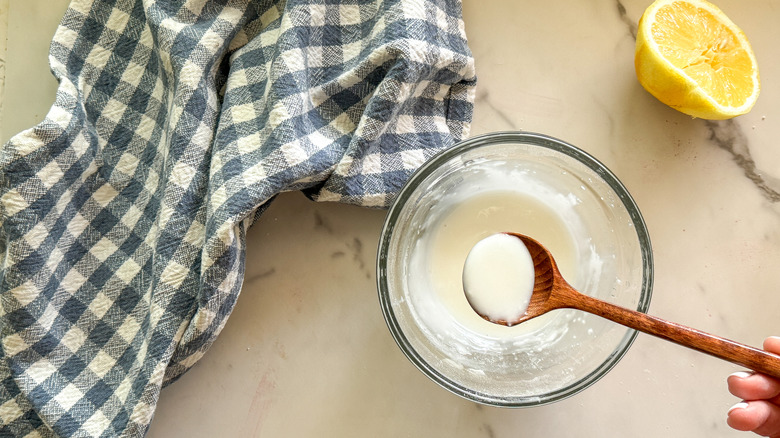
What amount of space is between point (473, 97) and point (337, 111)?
0.20m

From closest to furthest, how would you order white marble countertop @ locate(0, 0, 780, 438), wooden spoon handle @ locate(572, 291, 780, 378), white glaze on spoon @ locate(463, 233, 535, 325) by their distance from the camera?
wooden spoon handle @ locate(572, 291, 780, 378) → white glaze on spoon @ locate(463, 233, 535, 325) → white marble countertop @ locate(0, 0, 780, 438)

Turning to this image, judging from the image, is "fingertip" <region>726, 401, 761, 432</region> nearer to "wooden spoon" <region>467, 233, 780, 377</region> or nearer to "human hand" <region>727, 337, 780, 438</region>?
"human hand" <region>727, 337, 780, 438</region>

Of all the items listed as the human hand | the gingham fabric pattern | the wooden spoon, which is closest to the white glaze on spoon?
the wooden spoon

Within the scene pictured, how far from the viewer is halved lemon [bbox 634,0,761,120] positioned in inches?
34.5

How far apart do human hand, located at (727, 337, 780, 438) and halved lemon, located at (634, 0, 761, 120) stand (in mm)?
323

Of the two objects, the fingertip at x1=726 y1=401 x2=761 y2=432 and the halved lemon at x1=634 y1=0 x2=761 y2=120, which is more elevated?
the halved lemon at x1=634 y1=0 x2=761 y2=120

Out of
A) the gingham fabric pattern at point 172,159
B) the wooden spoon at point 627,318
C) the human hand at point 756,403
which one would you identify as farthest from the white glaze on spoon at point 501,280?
the human hand at point 756,403

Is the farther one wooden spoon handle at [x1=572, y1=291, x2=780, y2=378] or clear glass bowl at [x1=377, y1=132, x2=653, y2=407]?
clear glass bowl at [x1=377, y1=132, x2=653, y2=407]

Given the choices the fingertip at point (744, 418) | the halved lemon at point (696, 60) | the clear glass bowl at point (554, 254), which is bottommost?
the fingertip at point (744, 418)

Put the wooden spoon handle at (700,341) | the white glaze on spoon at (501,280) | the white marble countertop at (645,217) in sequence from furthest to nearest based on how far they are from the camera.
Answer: the white marble countertop at (645,217)
the white glaze on spoon at (501,280)
the wooden spoon handle at (700,341)

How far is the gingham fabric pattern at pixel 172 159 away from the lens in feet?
2.86

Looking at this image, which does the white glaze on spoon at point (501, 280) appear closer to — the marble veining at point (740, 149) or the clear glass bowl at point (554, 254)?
the clear glass bowl at point (554, 254)

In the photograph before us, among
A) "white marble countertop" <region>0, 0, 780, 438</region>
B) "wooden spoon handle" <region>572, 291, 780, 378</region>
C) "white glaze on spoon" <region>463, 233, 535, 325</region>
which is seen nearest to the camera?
"wooden spoon handle" <region>572, 291, 780, 378</region>

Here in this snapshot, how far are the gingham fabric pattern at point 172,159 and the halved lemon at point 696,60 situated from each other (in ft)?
0.81
